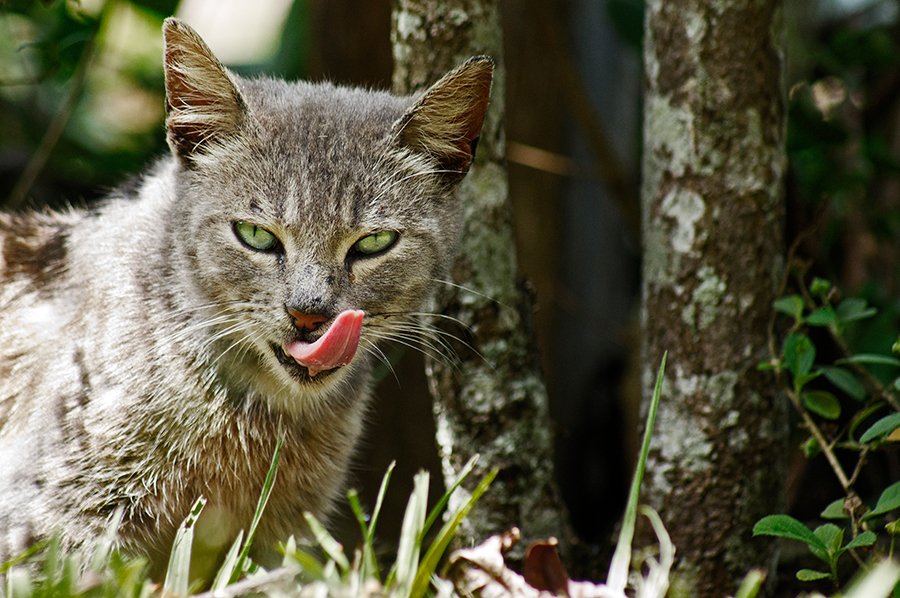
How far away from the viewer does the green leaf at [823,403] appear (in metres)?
2.15

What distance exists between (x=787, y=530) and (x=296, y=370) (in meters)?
1.28

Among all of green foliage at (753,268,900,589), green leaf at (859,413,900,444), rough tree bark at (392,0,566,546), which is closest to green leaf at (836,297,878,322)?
green foliage at (753,268,900,589)

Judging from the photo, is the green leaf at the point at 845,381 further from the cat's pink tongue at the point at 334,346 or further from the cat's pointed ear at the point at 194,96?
the cat's pointed ear at the point at 194,96

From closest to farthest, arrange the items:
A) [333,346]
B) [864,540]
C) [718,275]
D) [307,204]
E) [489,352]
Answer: [864,540] → [333,346] → [307,204] → [718,275] → [489,352]

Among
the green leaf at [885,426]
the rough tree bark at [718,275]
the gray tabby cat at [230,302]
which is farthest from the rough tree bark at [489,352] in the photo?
the green leaf at [885,426]

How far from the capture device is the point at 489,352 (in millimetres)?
2420

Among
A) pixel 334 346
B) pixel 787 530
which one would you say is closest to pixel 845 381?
pixel 787 530

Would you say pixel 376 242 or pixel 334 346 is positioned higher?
pixel 376 242

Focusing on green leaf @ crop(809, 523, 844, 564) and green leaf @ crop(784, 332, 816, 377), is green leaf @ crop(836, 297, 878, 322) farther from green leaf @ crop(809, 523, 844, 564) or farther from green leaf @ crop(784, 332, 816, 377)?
green leaf @ crop(809, 523, 844, 564)

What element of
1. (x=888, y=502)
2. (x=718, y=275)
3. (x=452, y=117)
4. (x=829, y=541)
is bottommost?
(x=829, y=541)

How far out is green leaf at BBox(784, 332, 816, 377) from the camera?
2.11 m

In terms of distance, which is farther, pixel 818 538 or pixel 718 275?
pixel 718 275

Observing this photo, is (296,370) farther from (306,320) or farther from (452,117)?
(452,117)

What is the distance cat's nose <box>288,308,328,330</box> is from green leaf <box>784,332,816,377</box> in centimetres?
128
